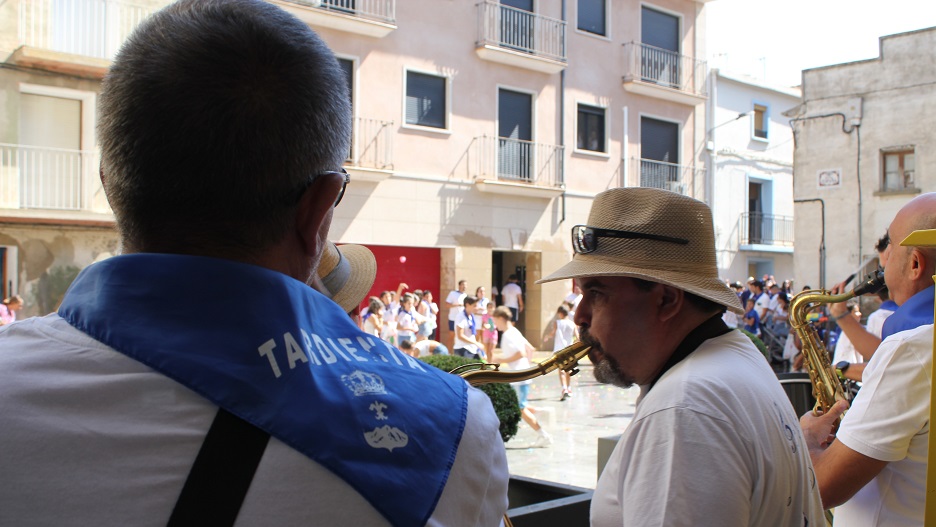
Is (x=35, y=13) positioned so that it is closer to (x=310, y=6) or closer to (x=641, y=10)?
(x=310, y=6)

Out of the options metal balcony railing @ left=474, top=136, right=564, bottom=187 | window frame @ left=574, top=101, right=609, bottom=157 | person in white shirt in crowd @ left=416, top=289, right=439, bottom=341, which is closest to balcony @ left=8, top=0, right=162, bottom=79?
person in white shirt in crowd @ left=416, top=289, right=439, bottom=341

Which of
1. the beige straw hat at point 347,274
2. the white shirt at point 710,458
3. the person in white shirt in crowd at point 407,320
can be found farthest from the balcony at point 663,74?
the white shirt at point 710,458

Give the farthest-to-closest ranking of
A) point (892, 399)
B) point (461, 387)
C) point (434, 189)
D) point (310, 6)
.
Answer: point (434, 189), point (310, 6), point (892, 399), point (461, 387)

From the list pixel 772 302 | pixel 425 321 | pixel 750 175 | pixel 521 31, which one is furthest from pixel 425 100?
pixel 750 175

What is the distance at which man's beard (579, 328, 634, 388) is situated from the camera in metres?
2.28

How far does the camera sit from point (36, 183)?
48.8 ft

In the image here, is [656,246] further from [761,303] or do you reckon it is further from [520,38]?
[520,38]

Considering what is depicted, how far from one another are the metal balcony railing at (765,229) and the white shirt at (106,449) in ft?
88.7

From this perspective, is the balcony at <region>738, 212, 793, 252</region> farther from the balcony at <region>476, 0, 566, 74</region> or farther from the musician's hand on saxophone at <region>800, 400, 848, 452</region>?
the musician's hand on saxophone at <region>800, 400, 848, 452</region>

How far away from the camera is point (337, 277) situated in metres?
3.12

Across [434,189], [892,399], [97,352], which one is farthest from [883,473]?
[434,189]

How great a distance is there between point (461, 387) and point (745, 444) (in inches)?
38.4

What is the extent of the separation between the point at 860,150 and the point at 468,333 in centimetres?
1315

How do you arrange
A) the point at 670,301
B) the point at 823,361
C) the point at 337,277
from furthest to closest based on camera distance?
the point at 823,361, the point at 337,277, the point at 670,301
